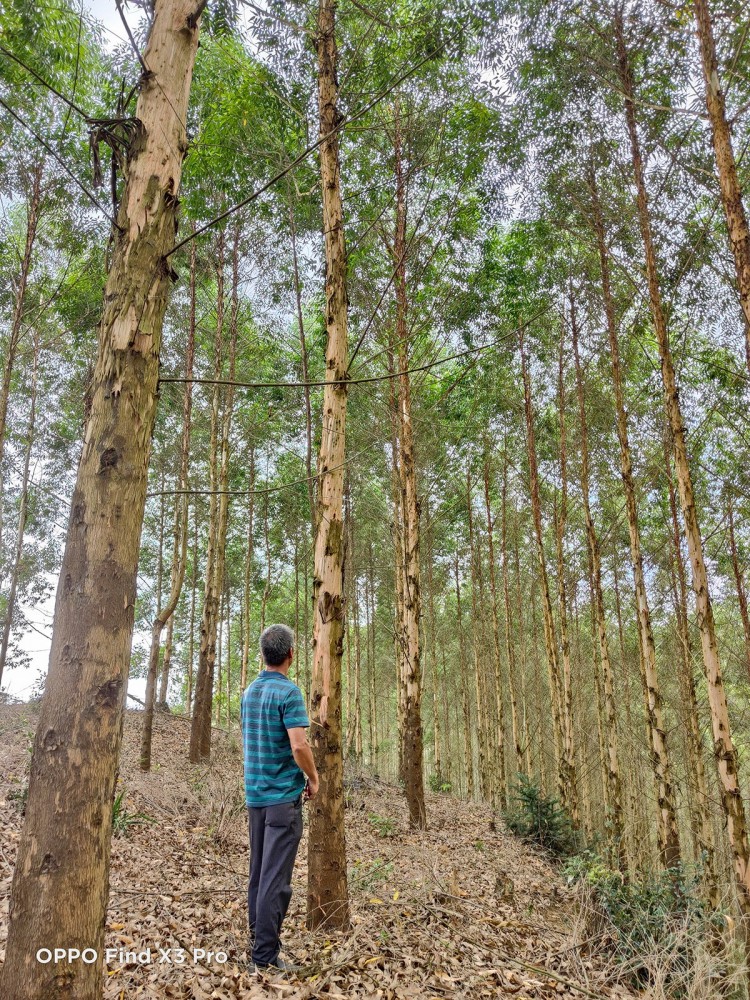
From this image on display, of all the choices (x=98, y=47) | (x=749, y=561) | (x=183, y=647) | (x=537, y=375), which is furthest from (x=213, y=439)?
(x=183, y=647)

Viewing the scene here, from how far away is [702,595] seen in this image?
5.67m

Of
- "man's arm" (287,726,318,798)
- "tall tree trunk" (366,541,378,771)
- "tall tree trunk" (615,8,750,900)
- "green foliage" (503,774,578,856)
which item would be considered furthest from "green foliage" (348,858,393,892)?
"tall tree trunk" (366,541,378,771)

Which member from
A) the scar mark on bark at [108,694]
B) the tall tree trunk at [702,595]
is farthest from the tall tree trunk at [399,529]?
the scar mark on bark at [108,694]

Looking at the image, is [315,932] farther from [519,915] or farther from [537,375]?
[537,375]

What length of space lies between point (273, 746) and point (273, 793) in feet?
0.75

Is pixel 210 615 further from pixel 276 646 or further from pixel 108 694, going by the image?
pixel 108 694

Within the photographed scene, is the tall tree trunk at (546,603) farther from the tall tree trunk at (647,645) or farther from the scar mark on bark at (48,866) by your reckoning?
Answer: the scar mark on bark at (48,866)

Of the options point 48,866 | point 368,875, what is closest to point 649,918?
point 368,875

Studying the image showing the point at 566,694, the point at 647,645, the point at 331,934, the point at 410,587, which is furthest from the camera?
the point at 566,694

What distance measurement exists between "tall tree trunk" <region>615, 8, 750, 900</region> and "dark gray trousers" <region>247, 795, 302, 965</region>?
3.82 m

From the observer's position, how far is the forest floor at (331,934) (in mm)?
2867

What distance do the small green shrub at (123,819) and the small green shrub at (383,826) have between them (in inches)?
119

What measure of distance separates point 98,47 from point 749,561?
48.0 ft

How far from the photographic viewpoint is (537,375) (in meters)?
12.2
